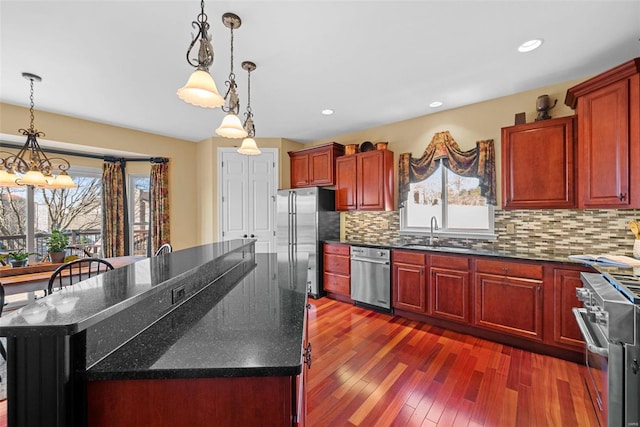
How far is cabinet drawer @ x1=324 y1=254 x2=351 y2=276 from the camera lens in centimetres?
390

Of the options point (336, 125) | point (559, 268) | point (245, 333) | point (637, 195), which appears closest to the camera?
point (245, 333)

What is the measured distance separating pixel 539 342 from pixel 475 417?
4.20 ft

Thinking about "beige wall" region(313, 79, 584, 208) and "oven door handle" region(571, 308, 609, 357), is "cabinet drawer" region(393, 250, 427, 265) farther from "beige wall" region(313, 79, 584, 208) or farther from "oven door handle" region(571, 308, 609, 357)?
"oven door handle" region(571, 308, 609, 357)

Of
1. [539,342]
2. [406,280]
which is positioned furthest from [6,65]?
[539,342]

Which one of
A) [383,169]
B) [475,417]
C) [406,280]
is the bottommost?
[475,417]

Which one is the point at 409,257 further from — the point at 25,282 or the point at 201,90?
the point at 25,282

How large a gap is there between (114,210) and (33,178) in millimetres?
2070

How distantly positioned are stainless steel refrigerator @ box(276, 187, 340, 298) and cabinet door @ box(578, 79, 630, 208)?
2.93 m

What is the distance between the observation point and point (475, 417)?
1738 mm

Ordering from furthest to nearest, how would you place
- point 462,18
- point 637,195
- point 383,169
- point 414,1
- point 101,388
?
point 383,169 → point 637,195 → point 462,18 → point 414,1 → point 101,388

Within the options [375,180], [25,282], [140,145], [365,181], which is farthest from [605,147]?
[140,145]

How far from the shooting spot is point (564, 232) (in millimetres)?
2732

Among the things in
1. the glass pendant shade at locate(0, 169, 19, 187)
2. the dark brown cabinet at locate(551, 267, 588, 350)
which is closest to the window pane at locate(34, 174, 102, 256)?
the glass pendant shade at locate(0, 169, 19, 187)

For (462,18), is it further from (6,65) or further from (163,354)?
(6,65)
